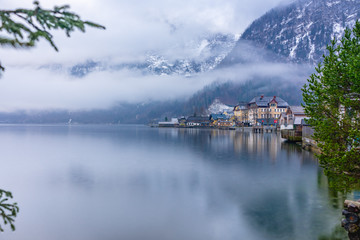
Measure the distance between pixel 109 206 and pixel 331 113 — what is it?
70.0 feet

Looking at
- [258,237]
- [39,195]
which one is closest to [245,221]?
[258,237]

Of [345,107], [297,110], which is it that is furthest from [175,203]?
[297,110]

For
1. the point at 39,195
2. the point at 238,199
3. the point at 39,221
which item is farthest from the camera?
the point at 39,195

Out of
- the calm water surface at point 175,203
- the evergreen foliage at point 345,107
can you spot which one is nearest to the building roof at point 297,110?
the calm water surface at point 175,203

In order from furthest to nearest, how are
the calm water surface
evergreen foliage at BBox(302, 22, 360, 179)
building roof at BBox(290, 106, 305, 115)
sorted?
building roof at BBox(290, 106, 305, 115), the calm water surface, evergreen foliage at BBox(302, 22, 360, 179)

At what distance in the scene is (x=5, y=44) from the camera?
24.0ft

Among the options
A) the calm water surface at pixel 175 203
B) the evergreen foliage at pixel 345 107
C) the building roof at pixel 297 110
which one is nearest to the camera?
the evergreen foliage at pixel 345 107

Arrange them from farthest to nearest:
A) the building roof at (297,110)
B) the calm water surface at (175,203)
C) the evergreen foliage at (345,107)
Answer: the building roof at (297,110)
the calm water surface at (175,203)
the evergreen foliage at (345,107)

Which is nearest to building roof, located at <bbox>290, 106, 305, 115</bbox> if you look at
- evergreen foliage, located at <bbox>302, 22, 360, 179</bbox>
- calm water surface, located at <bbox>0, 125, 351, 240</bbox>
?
calm water surface, located at <bbox>0, 125, 351, 240</bbox>

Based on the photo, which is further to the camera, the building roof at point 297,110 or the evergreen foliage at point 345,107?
the building roof at point 297,110

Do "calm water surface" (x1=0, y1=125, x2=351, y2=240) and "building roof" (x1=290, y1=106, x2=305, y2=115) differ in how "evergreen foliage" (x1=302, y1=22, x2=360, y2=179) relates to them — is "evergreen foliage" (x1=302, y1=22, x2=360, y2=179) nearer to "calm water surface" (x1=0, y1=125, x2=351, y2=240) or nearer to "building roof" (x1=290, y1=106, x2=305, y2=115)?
"calm water surface" (x1=0, y1=125, x2=351, y2=240)

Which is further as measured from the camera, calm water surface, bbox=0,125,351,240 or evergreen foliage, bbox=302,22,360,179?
calm water surface, bbox=0,125,351,240

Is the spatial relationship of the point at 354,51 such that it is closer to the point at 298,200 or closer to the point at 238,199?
the point at 298,200

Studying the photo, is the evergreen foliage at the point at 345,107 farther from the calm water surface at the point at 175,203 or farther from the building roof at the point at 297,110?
the building roof at the point at 297,110
